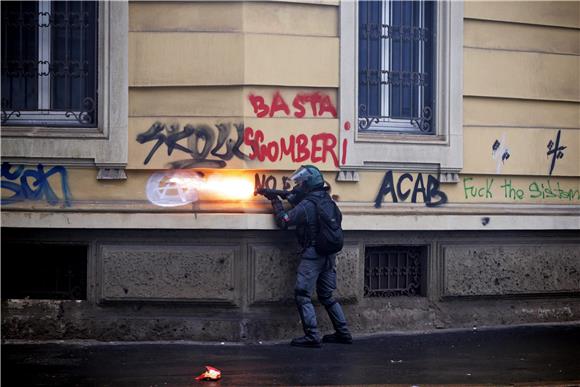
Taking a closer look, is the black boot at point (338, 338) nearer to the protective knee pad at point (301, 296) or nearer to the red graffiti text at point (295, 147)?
the protective knee pad at point (301, 296)

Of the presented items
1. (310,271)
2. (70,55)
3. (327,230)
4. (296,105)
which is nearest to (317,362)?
(310,271)

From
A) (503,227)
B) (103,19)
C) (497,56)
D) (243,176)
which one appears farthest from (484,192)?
(103,19)

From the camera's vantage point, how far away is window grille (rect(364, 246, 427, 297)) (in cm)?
1129

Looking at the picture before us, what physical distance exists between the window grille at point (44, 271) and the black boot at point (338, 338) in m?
2.48

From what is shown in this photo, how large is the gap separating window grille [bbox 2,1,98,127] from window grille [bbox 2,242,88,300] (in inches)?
51.2

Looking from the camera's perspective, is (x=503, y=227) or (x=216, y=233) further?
(x=503, y=227)

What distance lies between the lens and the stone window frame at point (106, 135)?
1050cm

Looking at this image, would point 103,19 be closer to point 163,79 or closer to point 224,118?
point 163,79

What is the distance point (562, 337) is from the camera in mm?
11117

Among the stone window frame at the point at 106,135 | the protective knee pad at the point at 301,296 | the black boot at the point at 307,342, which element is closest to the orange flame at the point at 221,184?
the stone window frame at the point at 106,135

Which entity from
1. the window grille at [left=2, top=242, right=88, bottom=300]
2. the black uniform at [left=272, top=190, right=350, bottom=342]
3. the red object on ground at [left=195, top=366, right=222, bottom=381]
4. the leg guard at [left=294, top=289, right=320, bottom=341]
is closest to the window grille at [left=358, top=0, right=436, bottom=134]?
the black uniform at [left=272, top=190, right=350, bottom=342]

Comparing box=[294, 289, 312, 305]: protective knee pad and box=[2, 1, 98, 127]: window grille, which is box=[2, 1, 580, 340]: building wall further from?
box=[2, 1, 98, 127]: window grille

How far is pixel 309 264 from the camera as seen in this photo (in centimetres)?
1032

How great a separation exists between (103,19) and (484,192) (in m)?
4.45
